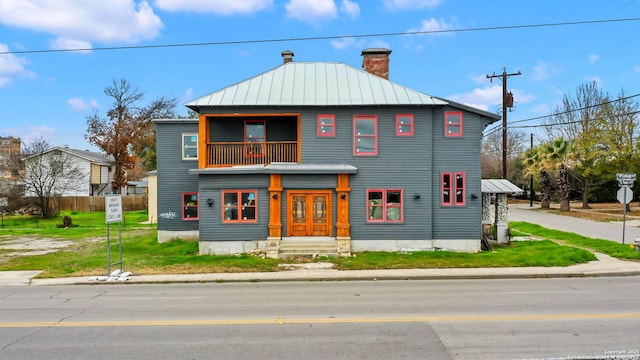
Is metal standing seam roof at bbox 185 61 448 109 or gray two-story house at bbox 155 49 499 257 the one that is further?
metal standing seam roof at bbox 185 61 448 109

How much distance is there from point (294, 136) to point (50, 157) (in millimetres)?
35992

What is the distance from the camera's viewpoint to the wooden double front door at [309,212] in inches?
736

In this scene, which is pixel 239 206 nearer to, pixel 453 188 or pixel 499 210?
pixel 453 188

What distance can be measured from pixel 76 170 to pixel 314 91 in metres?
36.9

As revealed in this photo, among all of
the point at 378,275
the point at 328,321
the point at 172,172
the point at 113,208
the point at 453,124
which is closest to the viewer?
the point at 328,321

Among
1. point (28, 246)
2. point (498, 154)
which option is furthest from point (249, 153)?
point (498, 154)

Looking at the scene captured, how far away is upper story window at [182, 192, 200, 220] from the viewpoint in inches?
865

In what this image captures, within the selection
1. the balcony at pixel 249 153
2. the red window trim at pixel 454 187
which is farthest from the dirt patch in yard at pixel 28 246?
the red window trim at pixel 454 187

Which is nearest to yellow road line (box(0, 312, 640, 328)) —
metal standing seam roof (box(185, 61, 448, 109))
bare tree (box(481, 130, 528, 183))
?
metal standing seam roof (box(185, 61, 448, 109))

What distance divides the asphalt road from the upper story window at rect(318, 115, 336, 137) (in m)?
7.89

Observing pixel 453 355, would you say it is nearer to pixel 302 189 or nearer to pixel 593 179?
pixel 302 189

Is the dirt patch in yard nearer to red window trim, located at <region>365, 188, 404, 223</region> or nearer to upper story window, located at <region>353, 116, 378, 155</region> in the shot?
red window trim, located at <region>365, 188, 404, 223</region>

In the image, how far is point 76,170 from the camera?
46.0 metres

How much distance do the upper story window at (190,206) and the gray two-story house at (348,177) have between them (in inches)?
137
